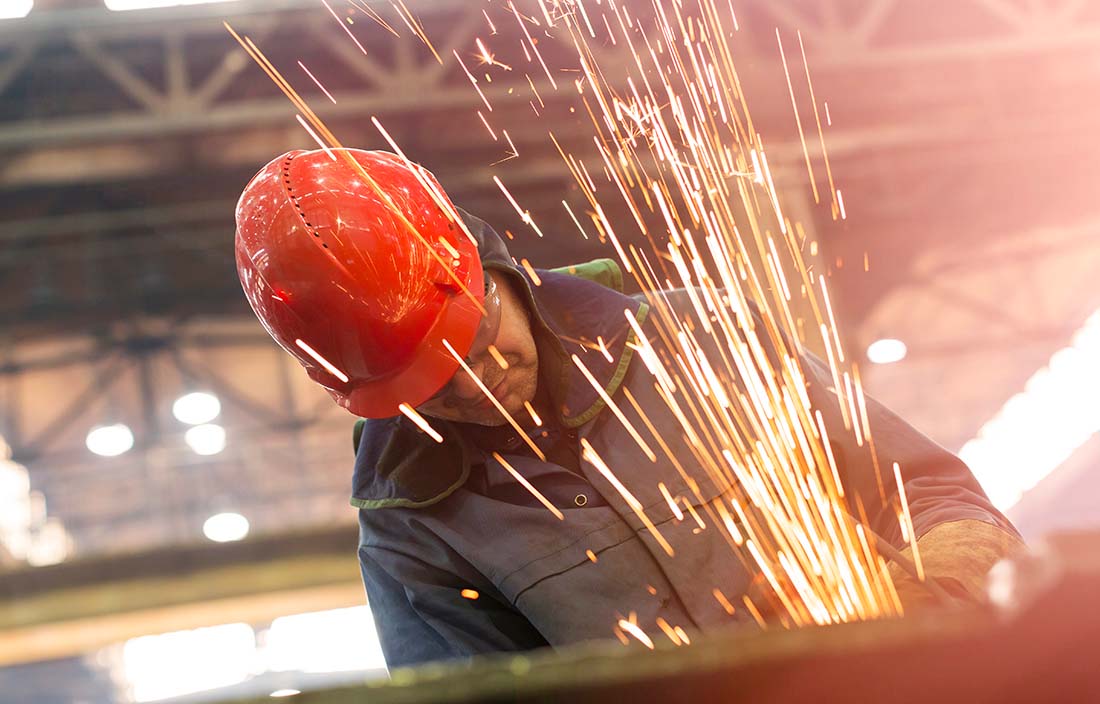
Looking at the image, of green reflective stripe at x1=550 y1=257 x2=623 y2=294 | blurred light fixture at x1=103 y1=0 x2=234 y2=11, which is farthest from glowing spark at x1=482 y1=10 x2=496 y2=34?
green reflective stripe at x1=550 y1=257 x2=623 y2=294

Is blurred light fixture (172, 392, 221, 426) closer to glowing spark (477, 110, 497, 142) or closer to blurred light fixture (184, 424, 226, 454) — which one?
blurred light fixture (184, 424, 226, 454)

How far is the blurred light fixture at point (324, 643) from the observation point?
38.2ft

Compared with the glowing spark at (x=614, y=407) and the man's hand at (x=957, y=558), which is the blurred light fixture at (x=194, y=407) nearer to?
the glowing spark at (x=614, y=407)

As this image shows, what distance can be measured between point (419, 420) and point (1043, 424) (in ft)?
35.4

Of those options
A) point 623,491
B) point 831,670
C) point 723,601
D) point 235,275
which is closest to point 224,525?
point 235,275

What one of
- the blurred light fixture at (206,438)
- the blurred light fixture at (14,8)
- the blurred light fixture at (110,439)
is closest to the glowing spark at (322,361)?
the blurred light fixture at (14,8)

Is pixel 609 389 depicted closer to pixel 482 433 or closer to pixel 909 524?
pixel 482 433

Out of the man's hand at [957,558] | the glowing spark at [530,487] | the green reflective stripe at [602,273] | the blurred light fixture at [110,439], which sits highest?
the blurred light fixture at [110,439]

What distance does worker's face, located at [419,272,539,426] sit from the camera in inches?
87.8

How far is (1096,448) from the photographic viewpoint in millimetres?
11742

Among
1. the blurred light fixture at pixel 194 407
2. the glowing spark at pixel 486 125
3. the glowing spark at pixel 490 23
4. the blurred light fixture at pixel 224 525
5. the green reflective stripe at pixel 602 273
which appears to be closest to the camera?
the green reflective stripe at pixel 602 273

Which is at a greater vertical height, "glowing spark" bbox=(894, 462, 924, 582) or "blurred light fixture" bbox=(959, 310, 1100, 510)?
"blurred light fixture" bbox=(959, 310, 1100, 510)

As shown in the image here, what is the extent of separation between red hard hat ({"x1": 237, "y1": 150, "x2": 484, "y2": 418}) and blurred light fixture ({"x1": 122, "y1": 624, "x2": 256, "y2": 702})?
1285 cm

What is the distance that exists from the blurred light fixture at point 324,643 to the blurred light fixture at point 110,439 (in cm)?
249
